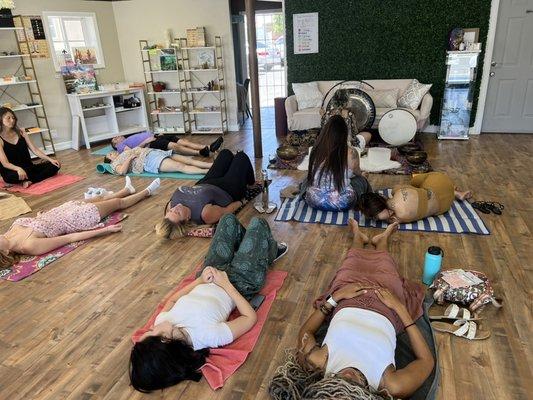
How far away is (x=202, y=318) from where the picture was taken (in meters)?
1.84

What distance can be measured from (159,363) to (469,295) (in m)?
1.70

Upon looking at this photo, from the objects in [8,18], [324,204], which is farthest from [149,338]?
[8,18]

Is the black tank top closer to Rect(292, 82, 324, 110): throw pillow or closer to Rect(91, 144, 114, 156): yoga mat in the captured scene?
Rect(91, 144, 114, 156): yoga mat

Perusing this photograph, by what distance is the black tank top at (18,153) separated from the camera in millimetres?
4598

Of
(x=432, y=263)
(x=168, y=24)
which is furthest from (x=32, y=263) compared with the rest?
(x=168, y=24)

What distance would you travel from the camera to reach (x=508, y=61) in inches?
222

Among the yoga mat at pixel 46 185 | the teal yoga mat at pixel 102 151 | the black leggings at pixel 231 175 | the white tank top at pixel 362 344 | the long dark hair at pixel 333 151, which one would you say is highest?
the long dark hair at pixel 333 151

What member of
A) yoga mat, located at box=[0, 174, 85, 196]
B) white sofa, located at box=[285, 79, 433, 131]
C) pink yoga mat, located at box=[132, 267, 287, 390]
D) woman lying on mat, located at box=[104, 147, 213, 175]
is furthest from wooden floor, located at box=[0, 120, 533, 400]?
white sofa, located at box=[285, 79, 433, 131]

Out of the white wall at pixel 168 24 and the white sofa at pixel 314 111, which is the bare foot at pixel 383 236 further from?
the white wall at pixel 168 24

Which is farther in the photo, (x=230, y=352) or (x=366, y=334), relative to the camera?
(x=230, y=352)

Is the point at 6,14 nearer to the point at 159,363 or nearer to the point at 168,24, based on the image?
the point at 168,24

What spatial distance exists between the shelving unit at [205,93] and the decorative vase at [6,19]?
250 centimetres

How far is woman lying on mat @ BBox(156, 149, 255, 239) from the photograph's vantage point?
307cm

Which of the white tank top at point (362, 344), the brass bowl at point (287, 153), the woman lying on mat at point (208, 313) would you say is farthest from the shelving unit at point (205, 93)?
the white tank top at point (362, 344)
